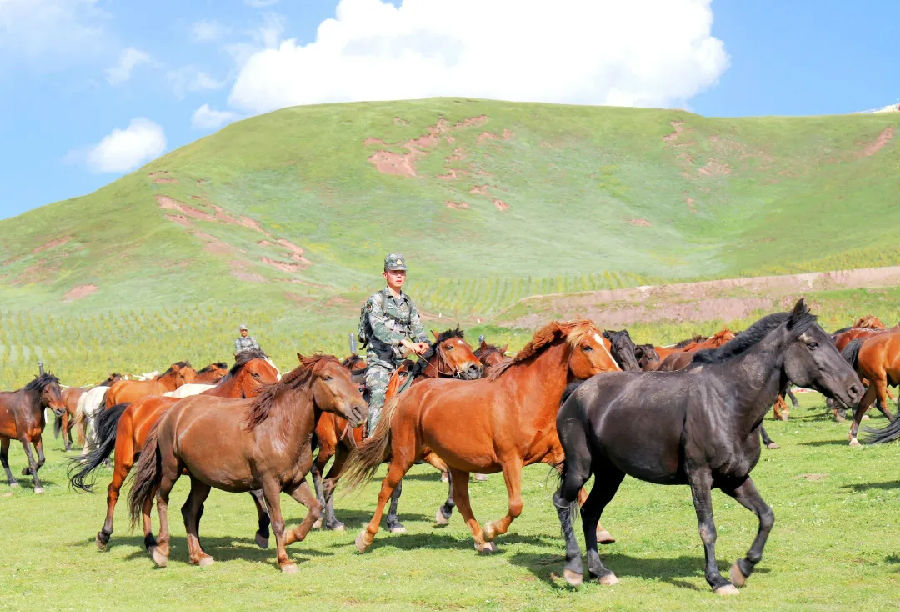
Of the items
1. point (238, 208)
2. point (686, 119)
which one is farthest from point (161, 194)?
point (686, 119)

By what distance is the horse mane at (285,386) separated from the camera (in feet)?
34.1

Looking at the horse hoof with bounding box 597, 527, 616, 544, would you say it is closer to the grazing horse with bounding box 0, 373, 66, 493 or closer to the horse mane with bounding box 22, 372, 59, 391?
the grazing horse with bounding box 0, 373, 66, 493

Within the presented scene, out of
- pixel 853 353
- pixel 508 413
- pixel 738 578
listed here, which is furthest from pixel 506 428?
pixel 853 353

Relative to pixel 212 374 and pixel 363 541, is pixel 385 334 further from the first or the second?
pixel 212 374

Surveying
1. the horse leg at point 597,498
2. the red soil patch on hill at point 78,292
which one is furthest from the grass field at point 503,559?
the red soil patch on hill at point 78,292

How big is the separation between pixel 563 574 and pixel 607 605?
3.42ft

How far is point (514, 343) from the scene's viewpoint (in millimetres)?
51281

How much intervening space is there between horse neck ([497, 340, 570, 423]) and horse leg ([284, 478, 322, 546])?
8.23 feet

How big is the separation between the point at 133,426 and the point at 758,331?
869 cm

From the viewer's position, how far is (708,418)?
8.37m

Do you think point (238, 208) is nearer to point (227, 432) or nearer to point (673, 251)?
point (673, 251)

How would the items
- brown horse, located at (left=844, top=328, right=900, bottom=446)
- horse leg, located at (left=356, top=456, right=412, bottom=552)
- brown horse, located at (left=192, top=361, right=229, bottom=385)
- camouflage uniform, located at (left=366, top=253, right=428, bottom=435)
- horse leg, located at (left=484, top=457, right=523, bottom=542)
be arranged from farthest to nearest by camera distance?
brown horse, located at (left=192, top=361, right=229, bottom=385) → brown horse, located at (left=844, top=328, right=900, bottom=446) → camouflage uniform, located at (left=366, top=253, right=428, bottom=435) → horse leg, located at (left=356, top=456, right=412, bottom=552) → horse leg, located at (left=484, top=457, right=523, bottom=542)

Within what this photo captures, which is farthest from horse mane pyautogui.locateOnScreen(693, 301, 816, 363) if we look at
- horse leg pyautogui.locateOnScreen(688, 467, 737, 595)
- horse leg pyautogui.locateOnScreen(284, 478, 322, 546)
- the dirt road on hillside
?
the dirt road on hillside

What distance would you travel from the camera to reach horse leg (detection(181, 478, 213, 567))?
35.4ft
